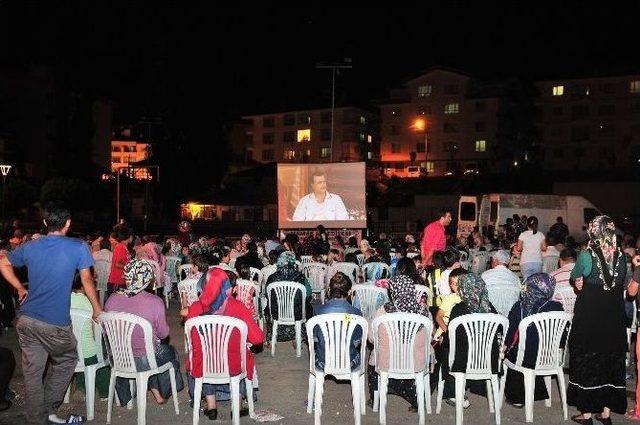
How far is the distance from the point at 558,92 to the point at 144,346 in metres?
55.4

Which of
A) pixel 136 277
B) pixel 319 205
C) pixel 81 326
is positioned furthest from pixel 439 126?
pixel 81 326

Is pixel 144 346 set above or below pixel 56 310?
below

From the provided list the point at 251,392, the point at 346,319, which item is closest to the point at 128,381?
the point at 251,392

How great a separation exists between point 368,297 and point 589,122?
51284 millimetres

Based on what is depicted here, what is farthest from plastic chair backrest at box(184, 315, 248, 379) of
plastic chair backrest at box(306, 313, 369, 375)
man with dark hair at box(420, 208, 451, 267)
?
man with dark hair at box(420, 208, 451, 267)

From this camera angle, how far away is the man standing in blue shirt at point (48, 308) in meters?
4.87

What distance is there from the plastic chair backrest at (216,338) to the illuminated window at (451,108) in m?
54.3

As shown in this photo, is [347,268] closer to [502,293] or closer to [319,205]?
[502,293]

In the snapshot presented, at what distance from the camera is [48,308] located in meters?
4.88

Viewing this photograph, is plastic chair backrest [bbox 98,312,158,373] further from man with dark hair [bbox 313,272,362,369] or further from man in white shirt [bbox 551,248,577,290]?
man in white shirt [bbox 551,248,577,290]

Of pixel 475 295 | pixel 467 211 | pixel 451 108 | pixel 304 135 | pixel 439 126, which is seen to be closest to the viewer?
pixel 475 295

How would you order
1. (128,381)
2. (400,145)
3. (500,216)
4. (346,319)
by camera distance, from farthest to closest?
(400,145) → (500,216) → (128,381) → (346,319)

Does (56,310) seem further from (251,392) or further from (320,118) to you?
(320,118)

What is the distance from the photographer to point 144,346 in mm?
5469
